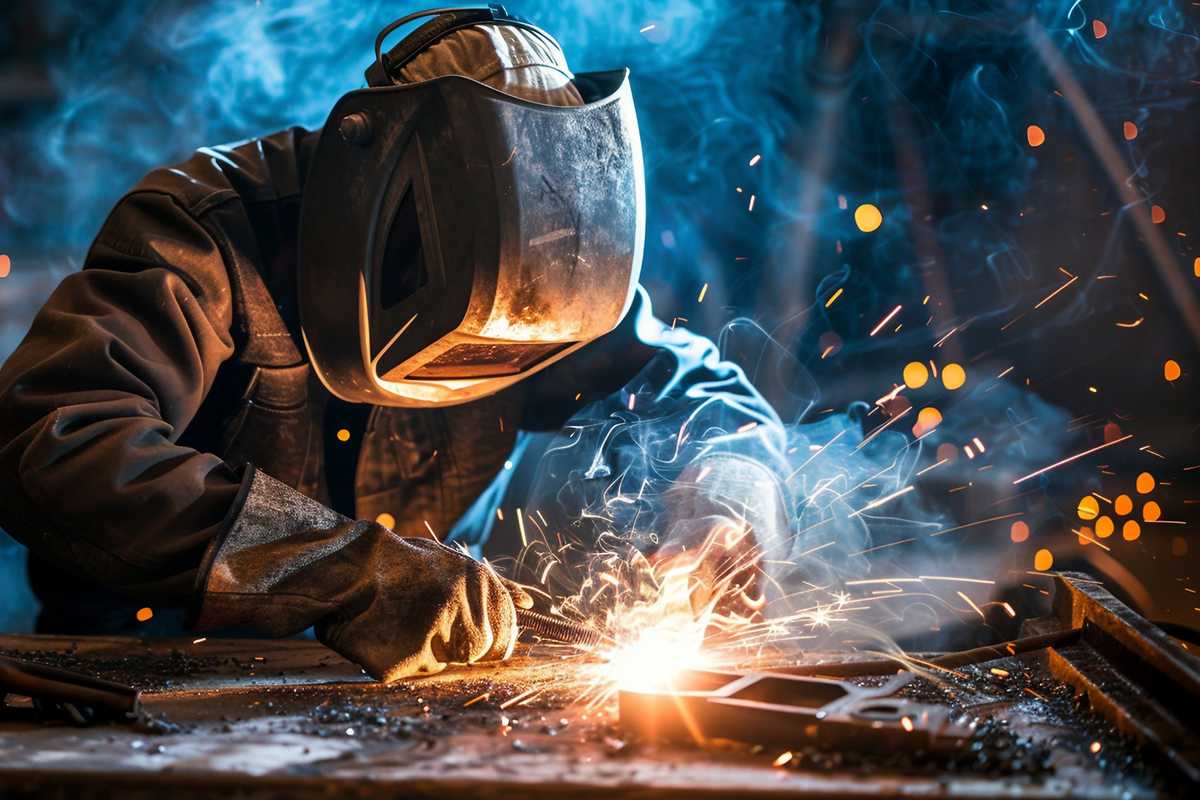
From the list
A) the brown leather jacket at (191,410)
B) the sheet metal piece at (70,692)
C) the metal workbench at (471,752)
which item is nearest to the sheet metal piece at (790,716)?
the metal workbench at (471,752)

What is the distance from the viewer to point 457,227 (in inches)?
70.2

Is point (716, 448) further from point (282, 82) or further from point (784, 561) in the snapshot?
point (282, 82)

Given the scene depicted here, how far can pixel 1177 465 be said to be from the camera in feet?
11.5

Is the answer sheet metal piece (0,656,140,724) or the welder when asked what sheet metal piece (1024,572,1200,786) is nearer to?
the welder

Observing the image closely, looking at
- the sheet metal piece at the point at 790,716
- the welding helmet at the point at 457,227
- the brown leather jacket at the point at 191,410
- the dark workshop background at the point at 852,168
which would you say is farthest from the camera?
the dark workshop background at the point at 852,168

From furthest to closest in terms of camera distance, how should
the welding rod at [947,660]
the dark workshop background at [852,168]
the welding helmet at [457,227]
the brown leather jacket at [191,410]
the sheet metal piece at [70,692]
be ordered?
the dark workshop background at [852,168]
the welding helmet at [457,227]
the brown leather jacket at [191,410]
the welding rod at [947,660]
the sheet metal piece at [70,692]

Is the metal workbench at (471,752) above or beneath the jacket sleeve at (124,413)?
beneath

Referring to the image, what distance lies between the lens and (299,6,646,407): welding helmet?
1.75 m

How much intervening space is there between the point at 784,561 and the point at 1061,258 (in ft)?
6.32

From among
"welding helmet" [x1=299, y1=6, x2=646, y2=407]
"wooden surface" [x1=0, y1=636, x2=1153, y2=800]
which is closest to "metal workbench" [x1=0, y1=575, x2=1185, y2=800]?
"wooden surface" [x1=0, y1=636, x2=1153, y2=800]

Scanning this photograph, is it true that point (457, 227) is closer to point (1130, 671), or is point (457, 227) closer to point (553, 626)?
point (553, 626)

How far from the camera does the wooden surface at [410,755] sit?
3.28ft

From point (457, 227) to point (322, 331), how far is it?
1.20 feet

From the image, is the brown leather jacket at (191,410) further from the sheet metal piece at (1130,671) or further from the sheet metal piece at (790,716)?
the sheet metal piece at (1130,671)
